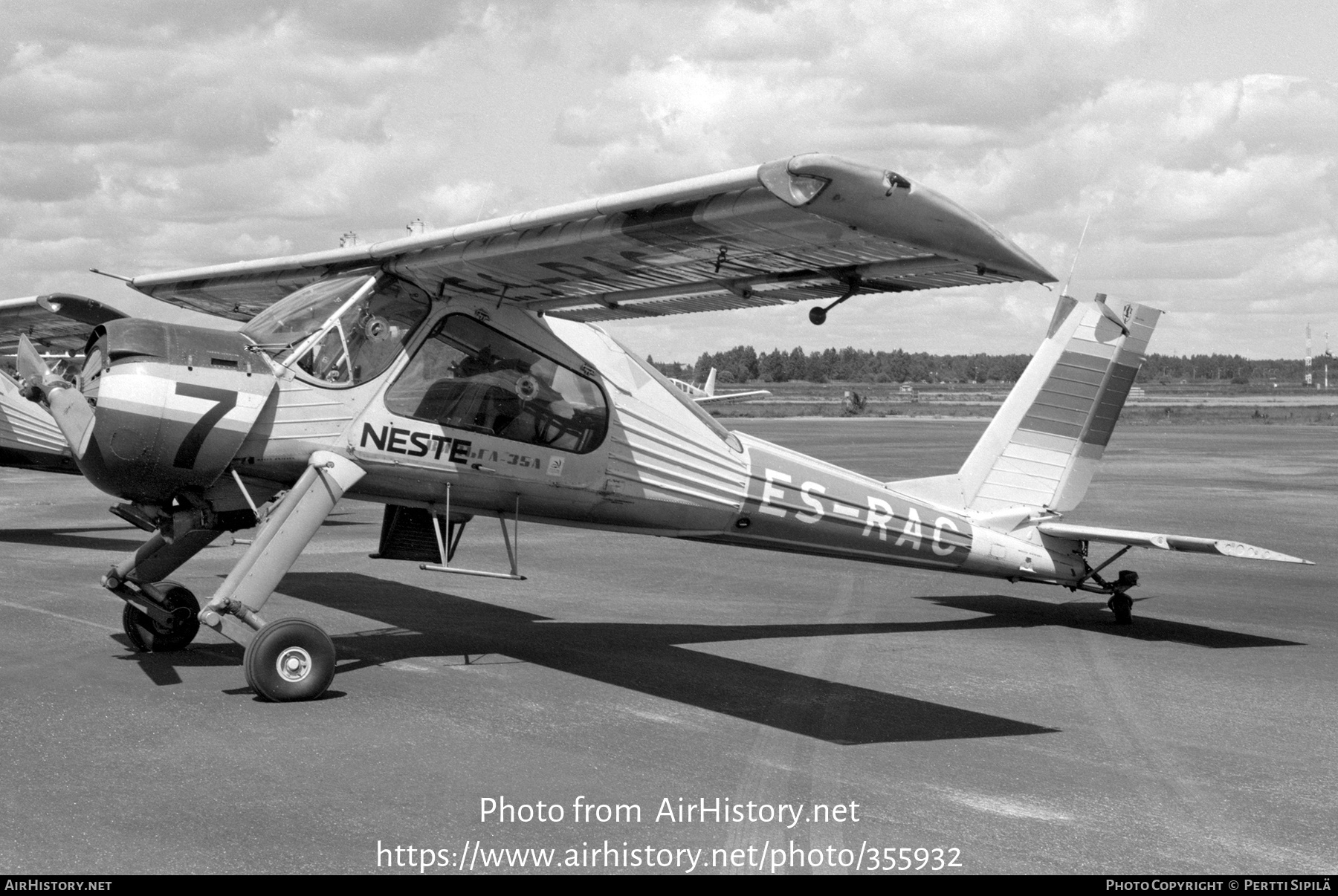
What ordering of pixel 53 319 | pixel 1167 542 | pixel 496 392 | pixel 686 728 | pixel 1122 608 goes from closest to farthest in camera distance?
pixel 686 728
pixel 496 392
pixel 1167 542
pixel 1122 608
pixel 53 319

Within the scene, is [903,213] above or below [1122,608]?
above

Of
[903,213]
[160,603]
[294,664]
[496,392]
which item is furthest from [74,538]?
[903,213]

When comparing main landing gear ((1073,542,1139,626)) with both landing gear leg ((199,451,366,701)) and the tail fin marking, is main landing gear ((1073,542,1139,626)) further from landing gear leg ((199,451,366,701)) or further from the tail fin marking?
landing gear leg ((199,451,366,701))

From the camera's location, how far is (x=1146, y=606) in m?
12.4

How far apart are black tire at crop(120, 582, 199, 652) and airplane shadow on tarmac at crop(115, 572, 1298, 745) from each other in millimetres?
99

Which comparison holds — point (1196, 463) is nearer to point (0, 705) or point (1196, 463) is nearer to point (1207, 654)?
point (1207, 654)

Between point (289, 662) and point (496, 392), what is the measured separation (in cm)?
251

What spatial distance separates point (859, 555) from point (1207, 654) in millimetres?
2876

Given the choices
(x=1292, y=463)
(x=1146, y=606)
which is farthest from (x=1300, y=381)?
(x=1146, y=606)

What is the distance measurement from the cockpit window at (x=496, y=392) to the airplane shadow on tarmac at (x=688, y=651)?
65.6 inches

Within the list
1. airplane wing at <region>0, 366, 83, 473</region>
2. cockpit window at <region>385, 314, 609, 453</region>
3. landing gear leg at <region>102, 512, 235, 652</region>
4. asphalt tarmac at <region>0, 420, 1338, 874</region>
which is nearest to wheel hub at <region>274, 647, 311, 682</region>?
asphalt tarmac at <region>0, 420, 1338, 874</region>

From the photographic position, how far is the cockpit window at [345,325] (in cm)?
845

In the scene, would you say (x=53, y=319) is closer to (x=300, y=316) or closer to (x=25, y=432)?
(x=25, y=432)

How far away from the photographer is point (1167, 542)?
1020 cm
